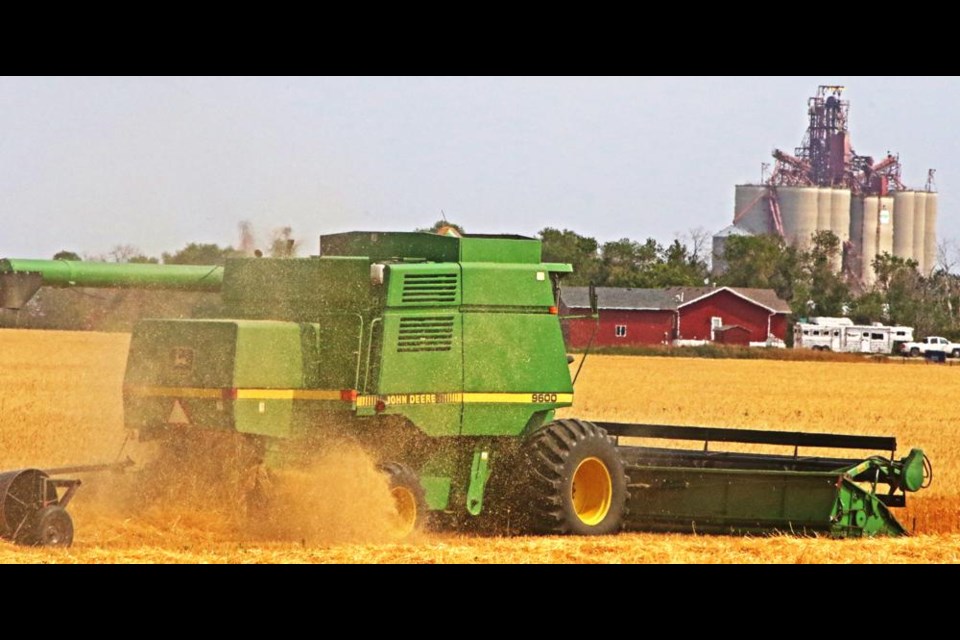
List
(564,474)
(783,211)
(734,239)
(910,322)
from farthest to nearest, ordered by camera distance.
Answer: (783,211) < (734,239) < (910,322) < (564,474)

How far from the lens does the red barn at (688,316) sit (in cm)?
8269

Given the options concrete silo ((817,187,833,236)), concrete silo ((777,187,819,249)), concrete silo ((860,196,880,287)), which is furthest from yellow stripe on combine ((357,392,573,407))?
concrete silo ((860,196,880,287))

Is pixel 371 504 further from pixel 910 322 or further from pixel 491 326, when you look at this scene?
pixel 910 322

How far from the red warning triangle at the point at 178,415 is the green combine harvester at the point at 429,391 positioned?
15 mm

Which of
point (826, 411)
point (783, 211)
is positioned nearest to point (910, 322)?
point (783, 211)

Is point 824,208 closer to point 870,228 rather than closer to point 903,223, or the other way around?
point 870,228

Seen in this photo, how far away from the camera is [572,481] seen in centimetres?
1261

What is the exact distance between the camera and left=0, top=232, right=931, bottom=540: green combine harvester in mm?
11797

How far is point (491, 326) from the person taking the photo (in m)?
12.8

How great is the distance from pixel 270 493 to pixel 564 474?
7.98 feet

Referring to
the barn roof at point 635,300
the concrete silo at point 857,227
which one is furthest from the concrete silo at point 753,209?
the barn roof at point 635,300

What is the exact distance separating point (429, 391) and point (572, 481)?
1421mm

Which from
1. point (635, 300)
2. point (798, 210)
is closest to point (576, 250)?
point (635, 300)

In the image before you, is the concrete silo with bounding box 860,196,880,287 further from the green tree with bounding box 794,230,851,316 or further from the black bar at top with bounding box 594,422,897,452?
the black bar at top with bounding box 594,422,897,452
